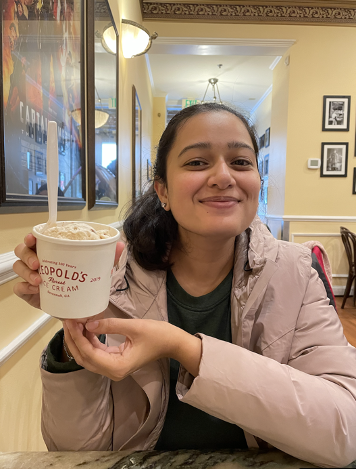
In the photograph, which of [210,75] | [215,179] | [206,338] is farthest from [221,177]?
[210,75]

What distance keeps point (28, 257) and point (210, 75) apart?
6.22 metres

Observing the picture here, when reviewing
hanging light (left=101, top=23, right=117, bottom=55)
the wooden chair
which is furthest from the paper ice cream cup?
the wooden chair

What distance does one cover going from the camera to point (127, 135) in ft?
9.30

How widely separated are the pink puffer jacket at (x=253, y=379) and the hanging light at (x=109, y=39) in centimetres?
152

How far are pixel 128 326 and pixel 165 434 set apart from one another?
0.48 metres

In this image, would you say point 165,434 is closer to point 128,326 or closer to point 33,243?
point 128,326

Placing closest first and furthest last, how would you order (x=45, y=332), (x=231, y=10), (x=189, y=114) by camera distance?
(x=189, y=114) → (x=45, y=332) → (x=231, y=10)

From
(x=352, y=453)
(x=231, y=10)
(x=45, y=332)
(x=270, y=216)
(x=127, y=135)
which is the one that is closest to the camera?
(x=352, y=453)

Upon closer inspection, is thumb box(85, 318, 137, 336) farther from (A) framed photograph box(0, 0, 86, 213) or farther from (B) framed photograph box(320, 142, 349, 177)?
(B) framed photograph box(320, 142, 349, 177)

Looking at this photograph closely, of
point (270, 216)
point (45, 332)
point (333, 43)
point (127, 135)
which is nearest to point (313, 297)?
point (45, 332)

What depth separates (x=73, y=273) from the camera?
534mm

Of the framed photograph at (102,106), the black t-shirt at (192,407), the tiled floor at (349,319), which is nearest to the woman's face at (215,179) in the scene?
the black t-shirt at (192,407)

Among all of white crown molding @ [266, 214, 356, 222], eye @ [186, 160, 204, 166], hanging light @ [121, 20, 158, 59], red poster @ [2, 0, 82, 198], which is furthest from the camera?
white crown molding @ [266, 214, 356, 222]

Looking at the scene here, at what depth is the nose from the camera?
825 mm
